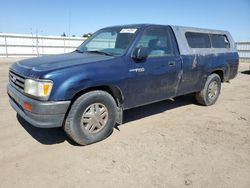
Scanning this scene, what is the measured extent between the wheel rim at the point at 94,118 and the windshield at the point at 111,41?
1015 mm

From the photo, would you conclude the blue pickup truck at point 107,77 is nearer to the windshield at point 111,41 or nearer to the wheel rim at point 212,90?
the windshield at point 111,41

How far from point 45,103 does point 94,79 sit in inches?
30.9

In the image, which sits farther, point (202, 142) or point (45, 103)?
point (202, 142)

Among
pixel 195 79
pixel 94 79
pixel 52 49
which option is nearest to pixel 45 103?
pixel 94 79

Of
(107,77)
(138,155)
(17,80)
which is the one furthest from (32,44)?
(138,155)

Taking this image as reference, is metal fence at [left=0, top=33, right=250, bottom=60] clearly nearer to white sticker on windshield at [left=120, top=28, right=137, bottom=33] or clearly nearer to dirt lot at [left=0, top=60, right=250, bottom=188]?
dirt lot at [left=0, top=60, right=250, bottom=188]

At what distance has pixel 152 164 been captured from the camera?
10.6 ft

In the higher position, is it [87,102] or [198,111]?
[87,102]

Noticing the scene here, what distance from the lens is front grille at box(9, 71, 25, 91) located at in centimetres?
358

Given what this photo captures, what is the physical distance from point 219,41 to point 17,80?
5.12 metres

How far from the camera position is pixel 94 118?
147 inches

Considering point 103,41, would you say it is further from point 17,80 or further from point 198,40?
point 198,40

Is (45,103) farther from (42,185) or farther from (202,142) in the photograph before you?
(202,142)

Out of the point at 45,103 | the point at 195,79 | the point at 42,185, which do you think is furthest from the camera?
the point at 195,79
